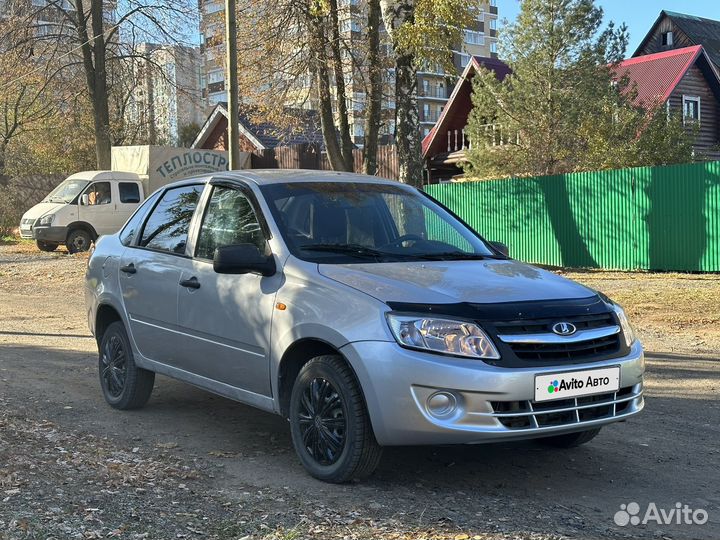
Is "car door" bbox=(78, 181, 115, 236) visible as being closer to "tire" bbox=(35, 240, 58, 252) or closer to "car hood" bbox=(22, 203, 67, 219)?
"car hood" bbox=(22, 203, 67, 219)

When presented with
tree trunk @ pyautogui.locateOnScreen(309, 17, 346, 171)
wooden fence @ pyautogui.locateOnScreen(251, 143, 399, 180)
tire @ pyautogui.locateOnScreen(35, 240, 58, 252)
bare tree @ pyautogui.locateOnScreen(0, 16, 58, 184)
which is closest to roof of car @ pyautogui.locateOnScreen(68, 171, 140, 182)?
tire @ pyautogui.locateOnScreen(35, 240, 58, 252)

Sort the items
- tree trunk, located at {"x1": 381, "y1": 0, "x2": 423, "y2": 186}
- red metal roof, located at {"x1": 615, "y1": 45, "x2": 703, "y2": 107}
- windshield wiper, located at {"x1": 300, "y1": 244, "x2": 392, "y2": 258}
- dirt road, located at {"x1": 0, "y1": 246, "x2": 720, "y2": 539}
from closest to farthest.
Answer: dirt road, located at {"x1": 0, "y1": 246, "x2": 720, "y2": 539} → windshield wiper, located at {"x1": 300, "y1": 244, "x2": 392, "y2": 258} → tree trunk, located at {"x1": 381, "y1": 0, "x2": 423, "y2": 186} → red metal roof, located at {"x1": 615, "y1": 45, "x2": 703, "y2": 107}

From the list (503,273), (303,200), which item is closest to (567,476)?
(503,273)

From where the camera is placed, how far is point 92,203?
24.4 meters

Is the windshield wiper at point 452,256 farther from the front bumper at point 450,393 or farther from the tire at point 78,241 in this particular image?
the tire at point 78,241

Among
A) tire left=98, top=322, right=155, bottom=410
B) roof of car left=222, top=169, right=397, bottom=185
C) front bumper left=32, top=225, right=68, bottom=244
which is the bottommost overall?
tire left=98, top=322, right=155, bottom=410

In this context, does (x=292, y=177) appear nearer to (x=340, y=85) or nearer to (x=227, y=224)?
(x=227, y=224)

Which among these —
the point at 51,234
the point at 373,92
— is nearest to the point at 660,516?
the point at 373,92

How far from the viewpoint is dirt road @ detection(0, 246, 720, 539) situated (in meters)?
4.05

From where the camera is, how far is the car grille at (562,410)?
434 centimetres

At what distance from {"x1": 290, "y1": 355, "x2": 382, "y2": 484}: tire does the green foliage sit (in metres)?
18.2

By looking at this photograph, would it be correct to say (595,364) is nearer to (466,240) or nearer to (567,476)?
(567,476)

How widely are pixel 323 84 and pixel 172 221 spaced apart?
13881mm

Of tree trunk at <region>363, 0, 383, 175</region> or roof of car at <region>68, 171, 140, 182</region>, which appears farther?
roof of car at <region>68, 171, 140, 182</region>
